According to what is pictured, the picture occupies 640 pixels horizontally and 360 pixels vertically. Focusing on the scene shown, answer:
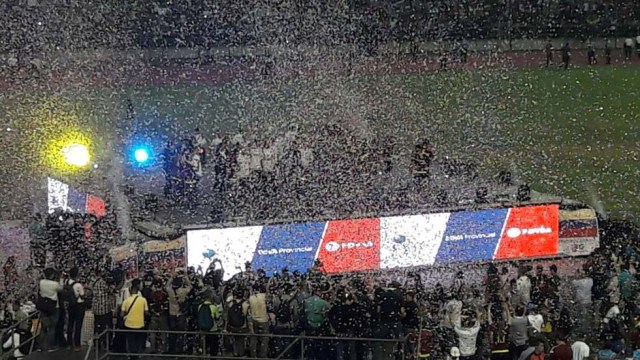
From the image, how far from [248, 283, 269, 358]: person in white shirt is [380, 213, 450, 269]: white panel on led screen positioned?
9.58 feet

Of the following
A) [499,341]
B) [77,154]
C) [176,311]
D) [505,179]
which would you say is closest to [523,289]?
[499,341]

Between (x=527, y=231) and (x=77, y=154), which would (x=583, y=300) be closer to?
(x=527, y=231)

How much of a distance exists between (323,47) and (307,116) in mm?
6471

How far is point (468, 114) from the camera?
22.7 m

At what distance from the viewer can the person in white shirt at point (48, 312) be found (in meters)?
9.95

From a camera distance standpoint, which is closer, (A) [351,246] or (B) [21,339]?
(B) [21,339]

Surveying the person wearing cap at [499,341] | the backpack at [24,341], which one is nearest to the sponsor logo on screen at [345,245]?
the person wearing cap at [499,341]

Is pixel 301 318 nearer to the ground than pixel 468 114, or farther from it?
nearer to the ground

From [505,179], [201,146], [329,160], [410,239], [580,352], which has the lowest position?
[580,352]

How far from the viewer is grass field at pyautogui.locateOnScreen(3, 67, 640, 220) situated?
18953 millimetres

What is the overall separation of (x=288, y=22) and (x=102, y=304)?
20.0m

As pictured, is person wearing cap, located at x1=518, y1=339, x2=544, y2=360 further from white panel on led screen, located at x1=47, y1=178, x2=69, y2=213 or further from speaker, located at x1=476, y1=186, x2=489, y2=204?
white panel on led screen, located at x1=47, y1=178, x2=69, y2=213

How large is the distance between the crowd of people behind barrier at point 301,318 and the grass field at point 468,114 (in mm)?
6593

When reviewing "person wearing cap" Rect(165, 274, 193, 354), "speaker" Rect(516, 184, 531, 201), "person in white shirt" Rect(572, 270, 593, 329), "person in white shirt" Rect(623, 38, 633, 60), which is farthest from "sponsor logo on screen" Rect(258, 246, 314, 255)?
"person in white shirt" Rect(623, 38, 633, 60)
